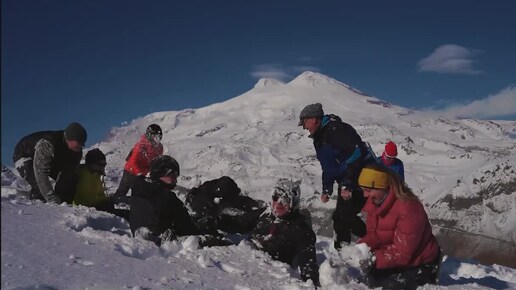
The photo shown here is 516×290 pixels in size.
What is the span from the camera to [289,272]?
4.48m

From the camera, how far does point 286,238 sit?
4.88 metres

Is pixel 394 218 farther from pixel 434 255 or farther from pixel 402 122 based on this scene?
→ pixel 402 122

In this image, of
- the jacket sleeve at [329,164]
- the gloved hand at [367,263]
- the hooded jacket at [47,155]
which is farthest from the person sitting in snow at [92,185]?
the gloved hand at [367,263]

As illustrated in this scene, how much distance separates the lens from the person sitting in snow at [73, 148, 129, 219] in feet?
21.9

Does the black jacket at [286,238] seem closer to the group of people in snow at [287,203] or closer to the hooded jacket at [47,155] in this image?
the group of people in snow at [287,203]

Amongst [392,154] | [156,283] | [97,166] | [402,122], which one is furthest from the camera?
→ [402,122]

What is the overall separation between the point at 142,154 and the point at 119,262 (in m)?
5.28

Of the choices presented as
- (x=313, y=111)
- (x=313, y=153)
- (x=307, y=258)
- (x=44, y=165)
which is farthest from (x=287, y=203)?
(x=313, y=153)

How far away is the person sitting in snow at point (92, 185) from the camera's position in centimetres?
669

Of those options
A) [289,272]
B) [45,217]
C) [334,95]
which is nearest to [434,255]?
[289,272]

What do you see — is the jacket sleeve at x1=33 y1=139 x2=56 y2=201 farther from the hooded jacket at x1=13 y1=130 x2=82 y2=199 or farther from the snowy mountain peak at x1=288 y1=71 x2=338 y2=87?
the snowy mountain peak at x1=288 y1=71 x2=338 y2=87

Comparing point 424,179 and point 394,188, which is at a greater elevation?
point 394,188

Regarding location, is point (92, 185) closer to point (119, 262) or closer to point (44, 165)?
point (44, 165)

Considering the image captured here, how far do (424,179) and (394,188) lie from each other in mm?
40840
